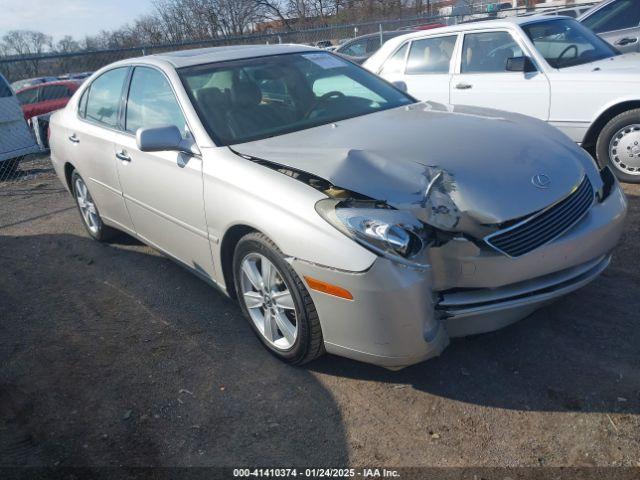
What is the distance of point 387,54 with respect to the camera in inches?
276

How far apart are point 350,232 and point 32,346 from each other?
2.49m

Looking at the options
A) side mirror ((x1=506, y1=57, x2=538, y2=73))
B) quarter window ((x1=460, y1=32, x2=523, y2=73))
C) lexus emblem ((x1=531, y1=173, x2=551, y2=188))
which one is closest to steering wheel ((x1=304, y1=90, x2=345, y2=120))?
lexus emblem ((x1=531, y1=173, x2=551, y2=188))

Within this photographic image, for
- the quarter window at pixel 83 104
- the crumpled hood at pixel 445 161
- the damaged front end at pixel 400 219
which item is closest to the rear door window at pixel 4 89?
the quarter window at pixel 83 104

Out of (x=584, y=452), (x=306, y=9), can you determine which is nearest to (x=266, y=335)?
(x=584, y=452)

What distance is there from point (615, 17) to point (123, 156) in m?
7.70

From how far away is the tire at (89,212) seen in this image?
5.23 meters

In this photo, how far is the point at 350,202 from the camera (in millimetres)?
2641

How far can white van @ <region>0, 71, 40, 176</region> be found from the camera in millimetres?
9164

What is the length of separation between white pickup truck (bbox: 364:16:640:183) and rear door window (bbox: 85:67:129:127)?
260 cm

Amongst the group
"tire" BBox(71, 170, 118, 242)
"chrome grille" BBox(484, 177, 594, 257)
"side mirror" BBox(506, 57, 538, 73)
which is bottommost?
"tire" BBox(71, 170, 118, 242)

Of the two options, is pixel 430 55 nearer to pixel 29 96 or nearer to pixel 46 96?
pixel 46 96

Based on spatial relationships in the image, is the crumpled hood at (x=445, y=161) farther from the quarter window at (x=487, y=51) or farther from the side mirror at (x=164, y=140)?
the quarter window at (x=487, y=51)

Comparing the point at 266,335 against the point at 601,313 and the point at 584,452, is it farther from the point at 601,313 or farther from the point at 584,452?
the point at 601,313

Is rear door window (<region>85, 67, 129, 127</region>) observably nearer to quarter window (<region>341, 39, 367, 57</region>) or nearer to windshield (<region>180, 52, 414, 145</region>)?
windshield (<region>180, 52, 414, 145</region>)
